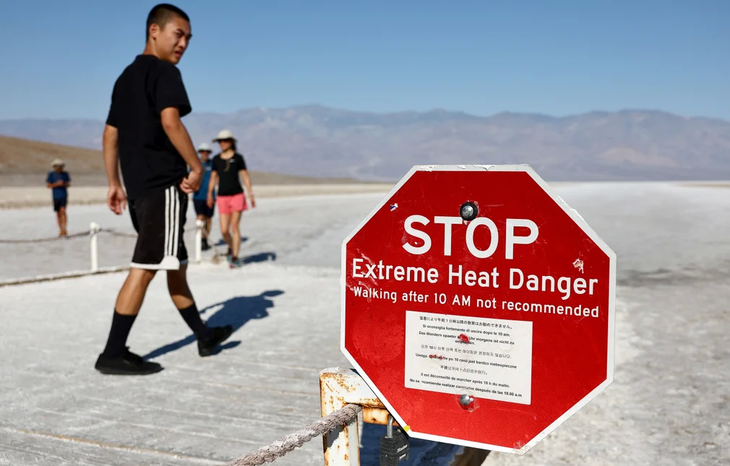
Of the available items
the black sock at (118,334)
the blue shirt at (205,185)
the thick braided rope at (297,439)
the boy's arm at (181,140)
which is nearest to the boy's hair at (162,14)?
the boy's arm at (181,140)

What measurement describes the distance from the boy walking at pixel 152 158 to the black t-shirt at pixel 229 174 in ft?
18.8

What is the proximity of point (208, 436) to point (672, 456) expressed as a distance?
2.13 meters

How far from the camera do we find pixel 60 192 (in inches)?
606

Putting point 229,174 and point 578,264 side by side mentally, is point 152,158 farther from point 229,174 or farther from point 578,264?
point 229,174

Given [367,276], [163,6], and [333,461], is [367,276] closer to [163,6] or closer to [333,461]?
[333,461]

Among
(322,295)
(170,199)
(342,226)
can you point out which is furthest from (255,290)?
(342,226)

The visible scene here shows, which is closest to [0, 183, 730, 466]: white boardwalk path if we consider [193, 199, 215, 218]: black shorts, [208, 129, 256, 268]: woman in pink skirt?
[208, 129, 256, 268]: woman in pink skirt

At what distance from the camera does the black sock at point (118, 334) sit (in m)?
4.14

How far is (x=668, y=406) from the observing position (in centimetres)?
376

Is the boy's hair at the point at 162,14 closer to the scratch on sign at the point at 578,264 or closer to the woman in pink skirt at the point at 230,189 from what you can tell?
the scratch on sign at the point at 578,264

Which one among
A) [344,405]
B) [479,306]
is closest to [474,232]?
[479,306]

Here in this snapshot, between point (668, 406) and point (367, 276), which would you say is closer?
point (367, 276)

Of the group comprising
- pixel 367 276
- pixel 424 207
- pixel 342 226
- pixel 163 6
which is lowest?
pixel 342 226

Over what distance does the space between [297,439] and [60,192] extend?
1531cm
